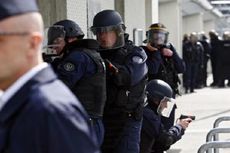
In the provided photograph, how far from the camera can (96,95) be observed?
15.3 feet

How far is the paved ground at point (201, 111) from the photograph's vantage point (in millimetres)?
9516

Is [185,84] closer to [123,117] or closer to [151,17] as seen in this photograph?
[151,17]

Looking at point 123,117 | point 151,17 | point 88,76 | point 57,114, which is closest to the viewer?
point 57,114

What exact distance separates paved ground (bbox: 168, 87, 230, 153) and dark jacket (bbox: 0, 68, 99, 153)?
264 inches

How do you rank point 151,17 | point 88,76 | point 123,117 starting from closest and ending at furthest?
point 88,76
point 123,117
point 151,17

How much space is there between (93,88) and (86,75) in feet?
0.33

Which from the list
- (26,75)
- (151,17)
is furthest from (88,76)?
(151,17)

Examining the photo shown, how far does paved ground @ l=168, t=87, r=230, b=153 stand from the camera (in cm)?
952

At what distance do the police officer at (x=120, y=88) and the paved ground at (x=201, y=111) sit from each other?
3.50 meters

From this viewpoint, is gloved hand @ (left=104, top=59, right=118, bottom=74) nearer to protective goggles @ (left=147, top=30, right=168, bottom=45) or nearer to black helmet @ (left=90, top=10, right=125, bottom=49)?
black helmet @ (left=90, top=10, right=125, bottom=49)

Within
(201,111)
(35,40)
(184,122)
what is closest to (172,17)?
(201,111)

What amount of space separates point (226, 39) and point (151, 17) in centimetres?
728

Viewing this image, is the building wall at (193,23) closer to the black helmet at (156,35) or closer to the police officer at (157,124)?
the black helmet at (156,35)

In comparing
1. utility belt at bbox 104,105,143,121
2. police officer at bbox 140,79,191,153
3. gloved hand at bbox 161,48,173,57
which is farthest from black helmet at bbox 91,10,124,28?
gloved hand at bbox 161,48,173,57
